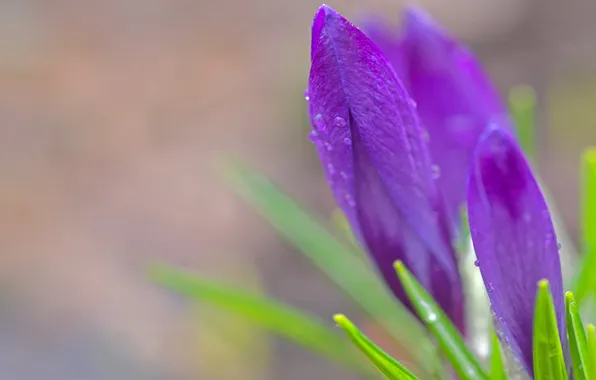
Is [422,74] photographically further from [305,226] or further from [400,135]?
[305,226]

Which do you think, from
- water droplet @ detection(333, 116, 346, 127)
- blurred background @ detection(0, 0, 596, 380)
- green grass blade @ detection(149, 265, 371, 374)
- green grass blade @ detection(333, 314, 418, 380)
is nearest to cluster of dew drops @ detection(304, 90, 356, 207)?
water droplet @ detection(333, 116, 346, 127)

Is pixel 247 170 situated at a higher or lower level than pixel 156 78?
lower

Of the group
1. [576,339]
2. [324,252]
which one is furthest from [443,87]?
[324,252]

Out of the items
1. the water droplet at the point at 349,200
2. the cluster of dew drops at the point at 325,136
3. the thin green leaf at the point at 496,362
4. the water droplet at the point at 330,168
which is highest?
the cluster of dew drops at the point at 325,136

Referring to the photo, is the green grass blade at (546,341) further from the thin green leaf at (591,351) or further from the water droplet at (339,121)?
the water droplet at (339,121)

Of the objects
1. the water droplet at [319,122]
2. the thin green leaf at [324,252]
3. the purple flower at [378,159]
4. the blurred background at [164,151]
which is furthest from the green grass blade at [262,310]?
the blurred background at [164,151]

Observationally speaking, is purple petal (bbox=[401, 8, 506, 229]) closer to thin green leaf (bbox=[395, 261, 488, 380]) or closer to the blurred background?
thin green leaf (bbox=[395, 261, 488, 380])

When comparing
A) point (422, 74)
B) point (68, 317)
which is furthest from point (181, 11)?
point (422, 74)
